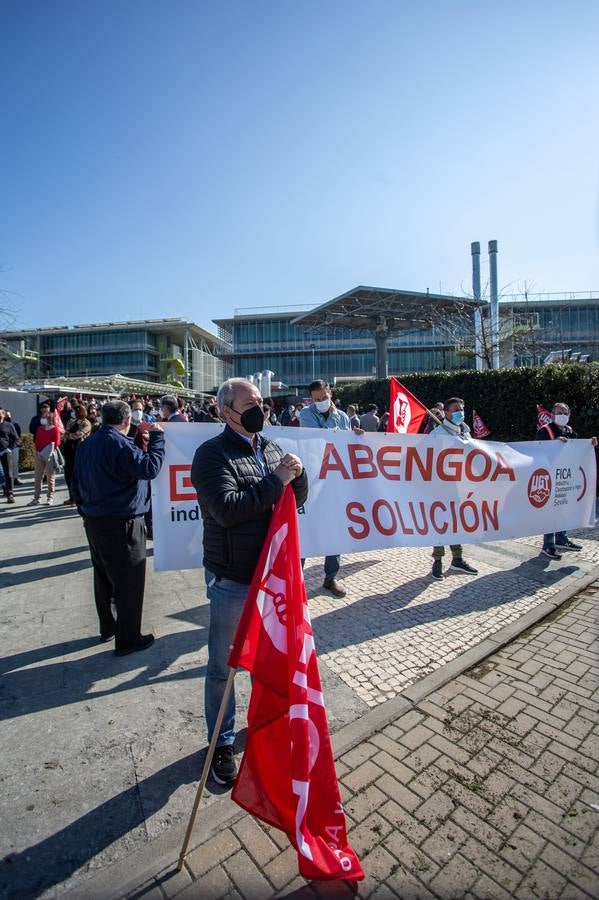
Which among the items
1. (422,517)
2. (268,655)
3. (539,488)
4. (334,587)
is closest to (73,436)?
(334,587)

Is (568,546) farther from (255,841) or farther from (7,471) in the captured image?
(7,471)

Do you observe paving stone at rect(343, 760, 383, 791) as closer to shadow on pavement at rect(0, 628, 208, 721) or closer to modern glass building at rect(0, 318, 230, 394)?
shadow on pavement at rect(0, 628, 208, 721)

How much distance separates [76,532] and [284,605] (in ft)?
22.2

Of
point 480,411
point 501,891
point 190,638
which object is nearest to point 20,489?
point 190,638

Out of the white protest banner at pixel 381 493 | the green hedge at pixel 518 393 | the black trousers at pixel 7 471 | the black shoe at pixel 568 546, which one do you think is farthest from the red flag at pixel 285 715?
the green hedge at pixel 518 393

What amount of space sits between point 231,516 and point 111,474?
1.82m

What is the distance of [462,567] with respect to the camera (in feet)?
19.5

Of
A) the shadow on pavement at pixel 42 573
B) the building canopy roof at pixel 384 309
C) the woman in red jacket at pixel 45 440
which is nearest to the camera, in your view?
the shadow on pavement at pixel 42 573

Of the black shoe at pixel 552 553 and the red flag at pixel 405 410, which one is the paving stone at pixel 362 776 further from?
the black shoe at pixel 552 553

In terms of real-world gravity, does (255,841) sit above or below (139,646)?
below

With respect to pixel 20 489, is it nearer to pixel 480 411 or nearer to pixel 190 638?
pixel 190 638

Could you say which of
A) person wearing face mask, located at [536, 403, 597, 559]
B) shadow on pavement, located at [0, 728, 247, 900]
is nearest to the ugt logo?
person wearing face mask, located at [536, 403, 597, 559]

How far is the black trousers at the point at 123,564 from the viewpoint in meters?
3.72

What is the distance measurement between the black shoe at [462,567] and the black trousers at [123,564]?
3.93 metres
